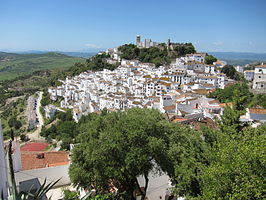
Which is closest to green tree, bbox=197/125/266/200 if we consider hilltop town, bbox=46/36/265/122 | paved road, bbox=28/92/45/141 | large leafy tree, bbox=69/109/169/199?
large leafy tree, bbox=69/109/169/199

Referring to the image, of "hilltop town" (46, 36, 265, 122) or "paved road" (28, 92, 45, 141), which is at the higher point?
"hilltop town" (46, 36, 265, 122)

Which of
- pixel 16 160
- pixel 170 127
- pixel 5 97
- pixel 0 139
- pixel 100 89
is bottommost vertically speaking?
pixel 5 97

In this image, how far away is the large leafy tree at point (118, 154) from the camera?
9.16 metres

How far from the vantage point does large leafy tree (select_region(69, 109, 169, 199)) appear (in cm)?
916

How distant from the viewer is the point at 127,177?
9875 millimetres

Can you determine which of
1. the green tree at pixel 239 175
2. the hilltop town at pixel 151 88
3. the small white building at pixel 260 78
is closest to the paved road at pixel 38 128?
the hilltop town at pixel 151 88

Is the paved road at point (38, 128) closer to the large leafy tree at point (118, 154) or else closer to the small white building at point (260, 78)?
the large leafy tree at point (118, 154)

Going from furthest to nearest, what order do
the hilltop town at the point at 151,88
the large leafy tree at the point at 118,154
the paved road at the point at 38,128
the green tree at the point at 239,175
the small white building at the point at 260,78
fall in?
the paved road at the point at 38,128 → the small white building at the point at 260,78 → the hilltop town at the point at 151,88 → the large leafy tree at the point at 118,154 → the green tree at the point at 239,175

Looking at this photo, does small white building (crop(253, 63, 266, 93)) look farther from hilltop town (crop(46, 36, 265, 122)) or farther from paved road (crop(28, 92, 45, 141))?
paved road (crop(28, 92, 45, 141))

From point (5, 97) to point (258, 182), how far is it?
87571mm

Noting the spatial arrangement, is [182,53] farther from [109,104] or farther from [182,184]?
[182,184]

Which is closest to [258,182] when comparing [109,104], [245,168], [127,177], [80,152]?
[245,168]

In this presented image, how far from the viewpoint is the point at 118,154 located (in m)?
9.34

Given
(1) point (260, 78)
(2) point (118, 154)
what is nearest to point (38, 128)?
(2) point (118, 154)
